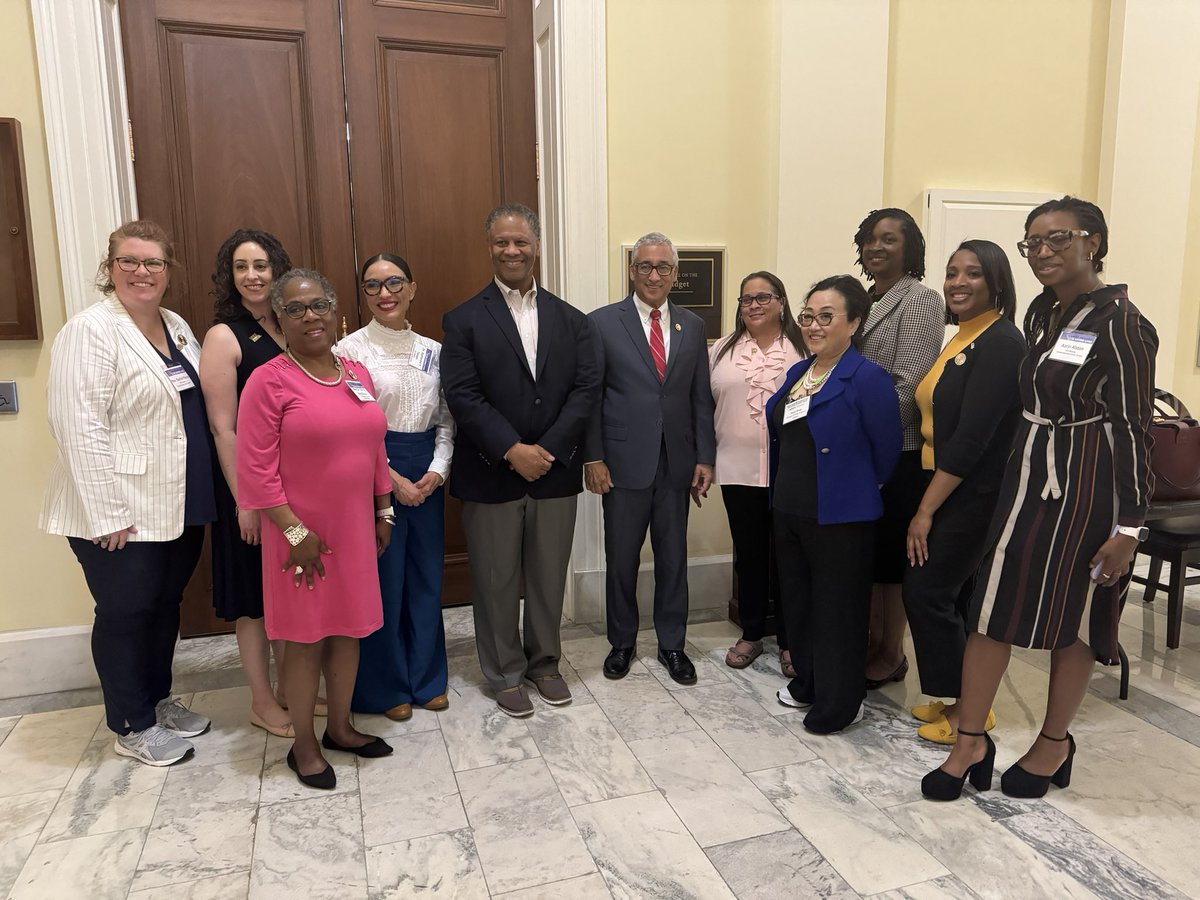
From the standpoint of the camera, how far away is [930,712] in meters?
2.81

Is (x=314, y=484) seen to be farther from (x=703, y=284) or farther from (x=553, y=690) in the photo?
(x=703, y=284)

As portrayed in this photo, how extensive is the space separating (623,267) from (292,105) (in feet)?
5.05

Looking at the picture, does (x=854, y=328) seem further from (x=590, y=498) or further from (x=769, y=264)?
(x=590, y=498)

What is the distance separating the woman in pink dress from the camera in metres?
2.21

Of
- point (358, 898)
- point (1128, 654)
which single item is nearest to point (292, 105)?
point (358, 898)

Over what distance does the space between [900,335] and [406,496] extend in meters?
1.72

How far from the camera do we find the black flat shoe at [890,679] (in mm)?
3082

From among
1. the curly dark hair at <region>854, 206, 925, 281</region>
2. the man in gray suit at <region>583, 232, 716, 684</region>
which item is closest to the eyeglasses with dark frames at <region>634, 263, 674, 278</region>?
the man in gray suit at <region>583, 232, 716, 684</region>

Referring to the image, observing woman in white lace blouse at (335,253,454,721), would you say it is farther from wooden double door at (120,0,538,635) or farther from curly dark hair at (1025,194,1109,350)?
curly dark hair at (1025,194,1109,350)

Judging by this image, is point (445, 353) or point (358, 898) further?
point (445, 353)

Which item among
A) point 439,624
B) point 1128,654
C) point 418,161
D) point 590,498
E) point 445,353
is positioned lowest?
point 1128,654

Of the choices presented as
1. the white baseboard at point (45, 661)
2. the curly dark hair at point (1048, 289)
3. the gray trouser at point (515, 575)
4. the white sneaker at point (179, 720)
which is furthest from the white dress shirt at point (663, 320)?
the white baseboard at point (45, 661)

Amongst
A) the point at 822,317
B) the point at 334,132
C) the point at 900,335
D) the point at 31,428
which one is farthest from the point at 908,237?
the point at 31,428

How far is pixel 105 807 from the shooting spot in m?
2.37
